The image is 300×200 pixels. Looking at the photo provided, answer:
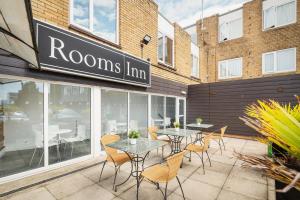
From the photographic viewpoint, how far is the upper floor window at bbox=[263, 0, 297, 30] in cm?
905

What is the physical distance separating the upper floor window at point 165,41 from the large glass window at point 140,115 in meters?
1.96

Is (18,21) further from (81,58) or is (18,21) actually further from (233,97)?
(233,97)

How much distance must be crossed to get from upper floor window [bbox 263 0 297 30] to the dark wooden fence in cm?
454

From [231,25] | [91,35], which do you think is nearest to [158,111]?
[91,35]

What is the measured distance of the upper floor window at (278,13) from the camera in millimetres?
9055

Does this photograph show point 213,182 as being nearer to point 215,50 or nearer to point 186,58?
point 186,58

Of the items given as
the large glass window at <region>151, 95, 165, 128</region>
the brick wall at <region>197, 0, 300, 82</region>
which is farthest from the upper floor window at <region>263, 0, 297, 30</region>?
the large glass window at <region>151, 95, 165, 128</region>

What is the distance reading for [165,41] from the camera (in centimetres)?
776

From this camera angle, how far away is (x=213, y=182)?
335 cm

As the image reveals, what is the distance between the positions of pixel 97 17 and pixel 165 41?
3.76m

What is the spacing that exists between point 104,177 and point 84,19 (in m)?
3.96

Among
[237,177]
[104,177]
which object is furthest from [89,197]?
[237,177]

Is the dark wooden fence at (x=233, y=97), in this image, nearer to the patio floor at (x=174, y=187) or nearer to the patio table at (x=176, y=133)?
the patio table at (x=176, y=133)

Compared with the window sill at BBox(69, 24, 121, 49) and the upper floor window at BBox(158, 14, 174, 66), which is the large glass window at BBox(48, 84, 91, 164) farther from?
the upper floor window at BBox(158, 14, 174, 66)
